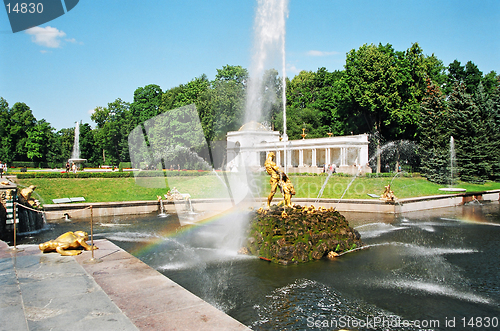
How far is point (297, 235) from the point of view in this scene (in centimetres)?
1303

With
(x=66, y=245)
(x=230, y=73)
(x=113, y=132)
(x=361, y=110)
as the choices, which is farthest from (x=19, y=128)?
(x=66, y=245)

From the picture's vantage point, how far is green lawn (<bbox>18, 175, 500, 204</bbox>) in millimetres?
27727

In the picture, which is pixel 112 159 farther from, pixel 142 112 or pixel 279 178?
pixel 279 178

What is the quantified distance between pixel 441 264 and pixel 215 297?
26.4 feet

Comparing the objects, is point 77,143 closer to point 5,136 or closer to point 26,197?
point 5,136

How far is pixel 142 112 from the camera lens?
64.6m

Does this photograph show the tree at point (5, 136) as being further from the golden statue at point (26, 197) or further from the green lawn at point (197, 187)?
the golden statue at point (26, 197)

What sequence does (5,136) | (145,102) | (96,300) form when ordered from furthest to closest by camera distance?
(5,136)
(145,102)
(96,300)

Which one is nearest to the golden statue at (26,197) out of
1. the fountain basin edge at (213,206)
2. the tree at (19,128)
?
the fountain basin edge at (213,206)

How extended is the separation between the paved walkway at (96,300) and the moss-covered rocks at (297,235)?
522 cm

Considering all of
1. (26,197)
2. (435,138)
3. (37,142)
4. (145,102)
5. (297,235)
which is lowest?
(297,235)

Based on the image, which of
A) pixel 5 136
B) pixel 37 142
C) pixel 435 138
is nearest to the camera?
pixel 435 138

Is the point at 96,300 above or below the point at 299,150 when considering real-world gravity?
below

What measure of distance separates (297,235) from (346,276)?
2.69m
